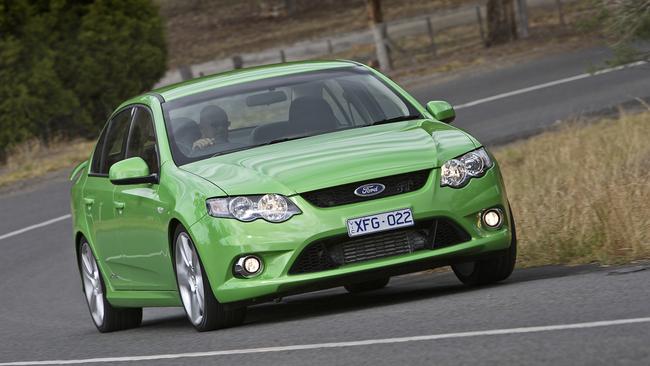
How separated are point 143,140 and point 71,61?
1785 cm

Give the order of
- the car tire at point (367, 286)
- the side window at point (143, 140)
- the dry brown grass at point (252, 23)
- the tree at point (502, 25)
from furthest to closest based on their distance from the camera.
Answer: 1. the dry brown grass at point (252, 23)
2. the tree at point (502, 25)
3. the car tire at point (367, 286)
4. the side window at point (143, 140)

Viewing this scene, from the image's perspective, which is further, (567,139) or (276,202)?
(567,139)

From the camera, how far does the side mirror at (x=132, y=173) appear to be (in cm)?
1033

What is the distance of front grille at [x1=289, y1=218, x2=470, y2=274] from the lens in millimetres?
9414

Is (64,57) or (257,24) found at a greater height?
(64,57)

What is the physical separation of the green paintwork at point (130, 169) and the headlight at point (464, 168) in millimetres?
2024

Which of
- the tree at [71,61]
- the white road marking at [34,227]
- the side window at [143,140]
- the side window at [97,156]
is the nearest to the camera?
the side window at [143,140]

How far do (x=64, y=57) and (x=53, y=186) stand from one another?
17.4 ft

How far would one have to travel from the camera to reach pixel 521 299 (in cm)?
906

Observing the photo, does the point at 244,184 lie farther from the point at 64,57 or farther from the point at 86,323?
the point at 64,57

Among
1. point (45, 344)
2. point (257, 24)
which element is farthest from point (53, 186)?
point (257, 24)

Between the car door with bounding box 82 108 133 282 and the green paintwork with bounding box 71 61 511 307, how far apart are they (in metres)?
0.55

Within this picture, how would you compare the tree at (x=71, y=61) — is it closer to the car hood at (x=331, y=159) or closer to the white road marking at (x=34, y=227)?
the white road marking at (x=34, y=227)

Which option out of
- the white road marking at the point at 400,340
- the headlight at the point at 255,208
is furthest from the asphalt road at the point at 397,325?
the headlight at the point at 255,208
